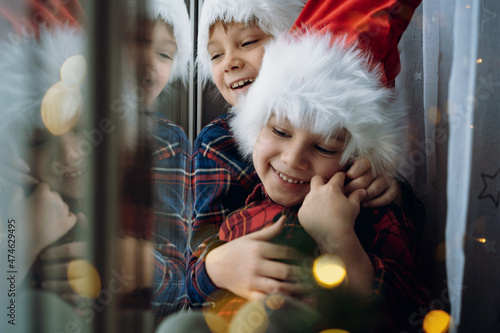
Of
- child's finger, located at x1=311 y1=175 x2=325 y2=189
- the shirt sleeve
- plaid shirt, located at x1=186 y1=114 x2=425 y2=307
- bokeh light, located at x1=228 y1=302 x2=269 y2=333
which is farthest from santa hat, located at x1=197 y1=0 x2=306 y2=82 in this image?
bokeh light, located at x1=228 y1=302 x2=269 y2=333

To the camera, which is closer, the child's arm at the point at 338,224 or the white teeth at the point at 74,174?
the child's arm at the point at 338,224

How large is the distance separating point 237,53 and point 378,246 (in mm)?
439

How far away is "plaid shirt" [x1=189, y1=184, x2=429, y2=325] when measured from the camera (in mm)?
643

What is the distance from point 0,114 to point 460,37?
0.88 metres

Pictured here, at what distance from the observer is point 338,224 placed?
0.65 meters

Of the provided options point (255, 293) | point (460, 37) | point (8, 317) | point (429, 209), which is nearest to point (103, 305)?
point (8, 317)

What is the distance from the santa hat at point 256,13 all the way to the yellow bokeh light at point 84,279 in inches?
20.2

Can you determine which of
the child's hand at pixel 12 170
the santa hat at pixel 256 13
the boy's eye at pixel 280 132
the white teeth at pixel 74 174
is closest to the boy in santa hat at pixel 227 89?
the santa hat at pixel 256 13

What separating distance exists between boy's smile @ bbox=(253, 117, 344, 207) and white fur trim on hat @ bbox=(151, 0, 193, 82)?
0.24 meters

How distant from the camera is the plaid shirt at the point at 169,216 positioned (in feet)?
2.52

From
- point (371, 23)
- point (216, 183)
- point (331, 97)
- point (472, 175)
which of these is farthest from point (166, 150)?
point (472, 175)

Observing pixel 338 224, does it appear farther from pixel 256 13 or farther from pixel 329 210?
pixel 256 13

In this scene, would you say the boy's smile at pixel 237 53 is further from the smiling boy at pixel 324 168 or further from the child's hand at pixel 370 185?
the child's hand at pixel 370 185

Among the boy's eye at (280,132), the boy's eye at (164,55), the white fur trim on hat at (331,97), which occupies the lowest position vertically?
the boy's eye at (280,132)
